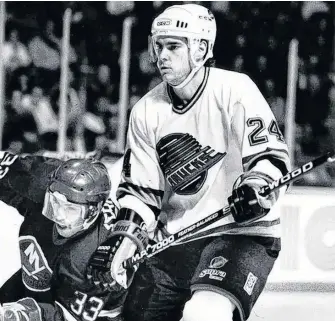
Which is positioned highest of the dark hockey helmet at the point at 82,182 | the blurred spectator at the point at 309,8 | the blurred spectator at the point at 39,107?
the blurred spectator at the point at 309,8

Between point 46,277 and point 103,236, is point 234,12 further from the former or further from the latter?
point 46,277

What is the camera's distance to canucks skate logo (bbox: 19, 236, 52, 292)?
2.30 metres

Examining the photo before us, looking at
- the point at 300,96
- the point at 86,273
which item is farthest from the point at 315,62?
the point at 86,273

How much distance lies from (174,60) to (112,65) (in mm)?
504

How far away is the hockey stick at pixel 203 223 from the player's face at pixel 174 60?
0.33 metres

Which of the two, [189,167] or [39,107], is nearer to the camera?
[189,167]

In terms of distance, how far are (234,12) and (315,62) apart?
0.89ft

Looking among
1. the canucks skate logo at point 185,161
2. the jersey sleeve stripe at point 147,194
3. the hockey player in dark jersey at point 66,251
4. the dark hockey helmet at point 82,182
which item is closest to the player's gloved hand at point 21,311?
the hockey player in dark jersey at point 66,251

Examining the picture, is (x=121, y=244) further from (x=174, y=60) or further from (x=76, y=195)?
(x=174, y=60)

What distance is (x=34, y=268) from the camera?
7.61ft

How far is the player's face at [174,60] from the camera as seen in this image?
2045 millimetres

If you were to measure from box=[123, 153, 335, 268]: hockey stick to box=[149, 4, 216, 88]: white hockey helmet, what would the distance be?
1.07 feet

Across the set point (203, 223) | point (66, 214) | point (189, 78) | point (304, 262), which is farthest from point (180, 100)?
point (304, 262)

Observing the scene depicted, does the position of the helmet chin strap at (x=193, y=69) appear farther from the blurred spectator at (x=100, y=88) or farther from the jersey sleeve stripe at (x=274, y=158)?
the blurred spectator at (x=100, y=88)
